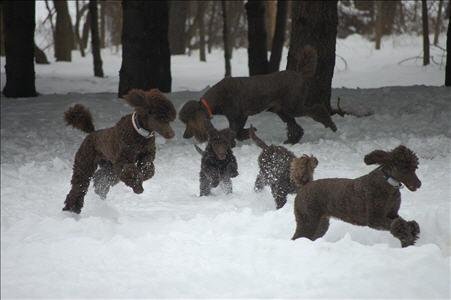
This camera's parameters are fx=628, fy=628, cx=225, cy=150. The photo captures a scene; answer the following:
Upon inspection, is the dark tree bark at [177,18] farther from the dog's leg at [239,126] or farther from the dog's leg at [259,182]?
the dog's leg at [259,182]

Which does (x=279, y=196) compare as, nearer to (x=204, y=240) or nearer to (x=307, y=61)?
(x=204, y=240)

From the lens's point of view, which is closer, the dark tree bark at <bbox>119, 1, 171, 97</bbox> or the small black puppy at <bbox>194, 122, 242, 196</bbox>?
the small black puppy at <bbox>194, 122, 242, 196</bbox>

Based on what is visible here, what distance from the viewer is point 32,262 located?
181 inches

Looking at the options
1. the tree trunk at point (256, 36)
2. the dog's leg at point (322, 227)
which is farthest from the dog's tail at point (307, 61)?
the tree trunk at point (256, 36)

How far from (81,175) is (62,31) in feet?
75.7

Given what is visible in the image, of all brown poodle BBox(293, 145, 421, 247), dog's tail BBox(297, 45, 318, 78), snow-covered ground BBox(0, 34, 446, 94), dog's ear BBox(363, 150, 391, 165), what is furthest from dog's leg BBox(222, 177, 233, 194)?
snow-covered ground BBox(0, 34, 446, 94)

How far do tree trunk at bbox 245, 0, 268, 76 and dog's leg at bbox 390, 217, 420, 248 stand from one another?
1175 cm

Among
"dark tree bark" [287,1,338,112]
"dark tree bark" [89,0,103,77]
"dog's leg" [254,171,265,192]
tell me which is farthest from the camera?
"dark tree bark" [89,0,103,77]

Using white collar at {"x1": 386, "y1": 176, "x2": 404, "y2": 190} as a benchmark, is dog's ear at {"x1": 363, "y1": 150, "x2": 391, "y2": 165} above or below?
above

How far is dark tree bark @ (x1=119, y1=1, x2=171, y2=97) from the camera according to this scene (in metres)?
13.4

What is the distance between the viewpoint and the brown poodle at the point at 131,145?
6.36m

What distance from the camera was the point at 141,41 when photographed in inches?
526

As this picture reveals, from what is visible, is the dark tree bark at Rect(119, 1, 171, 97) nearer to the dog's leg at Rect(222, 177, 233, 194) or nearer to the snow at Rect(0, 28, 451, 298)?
the snow at Rect(0, 28, 451, 298)

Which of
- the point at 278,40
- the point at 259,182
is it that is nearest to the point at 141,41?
the point at 278,40
